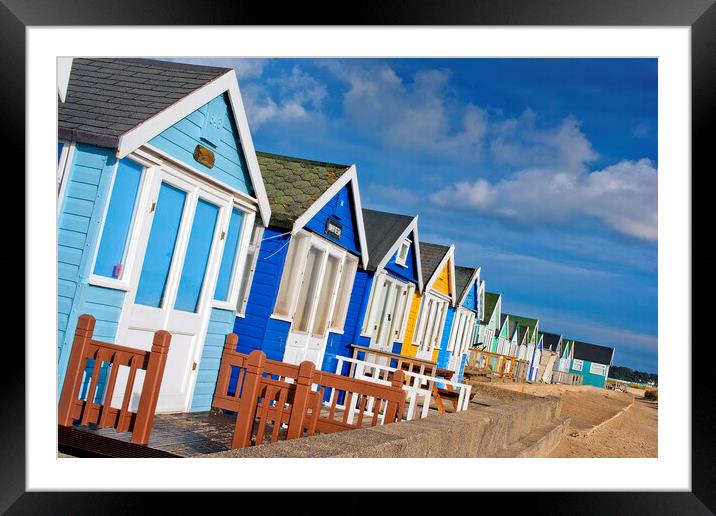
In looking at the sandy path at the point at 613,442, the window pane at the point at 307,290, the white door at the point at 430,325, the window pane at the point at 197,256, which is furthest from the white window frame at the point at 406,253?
the window pane at the point at 197,256

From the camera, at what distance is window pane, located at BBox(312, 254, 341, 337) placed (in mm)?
11023

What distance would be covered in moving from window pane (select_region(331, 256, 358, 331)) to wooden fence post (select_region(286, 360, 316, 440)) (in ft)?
18.9

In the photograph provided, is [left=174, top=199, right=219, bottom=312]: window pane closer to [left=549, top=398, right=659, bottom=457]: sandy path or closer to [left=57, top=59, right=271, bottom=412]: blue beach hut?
[left=57, top=59, right=271, bottom=412]: blue beach hut

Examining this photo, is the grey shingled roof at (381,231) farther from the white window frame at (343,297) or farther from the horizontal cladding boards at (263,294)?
the horizontal cladding boards at (263,294)

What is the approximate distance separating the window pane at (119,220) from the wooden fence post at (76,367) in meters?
0.64

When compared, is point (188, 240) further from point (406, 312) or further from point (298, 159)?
point (406, 312)

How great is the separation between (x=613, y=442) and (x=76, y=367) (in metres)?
16.2

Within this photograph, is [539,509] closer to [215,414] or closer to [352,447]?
[352,447]

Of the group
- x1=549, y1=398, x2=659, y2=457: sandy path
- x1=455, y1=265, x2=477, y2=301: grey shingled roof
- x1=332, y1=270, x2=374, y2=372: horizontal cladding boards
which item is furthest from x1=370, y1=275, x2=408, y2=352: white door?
x1=455, y1=265, x2=477, y2=301: grey shingled roof

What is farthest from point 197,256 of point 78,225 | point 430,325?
point 430,325
